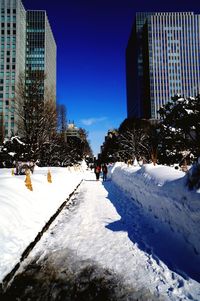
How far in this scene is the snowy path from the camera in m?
3.49

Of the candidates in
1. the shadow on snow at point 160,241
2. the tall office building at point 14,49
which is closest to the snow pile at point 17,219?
the shadow on snow at point 160,241

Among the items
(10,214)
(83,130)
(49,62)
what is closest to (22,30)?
(49,62)

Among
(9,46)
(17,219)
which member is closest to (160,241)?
(17,219)

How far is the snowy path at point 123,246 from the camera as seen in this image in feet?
11.5

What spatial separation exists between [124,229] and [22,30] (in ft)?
499

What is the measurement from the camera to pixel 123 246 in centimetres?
503

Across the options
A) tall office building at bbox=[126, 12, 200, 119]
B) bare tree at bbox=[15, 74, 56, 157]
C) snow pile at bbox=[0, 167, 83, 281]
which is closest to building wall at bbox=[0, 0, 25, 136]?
tall office building at bbox=[126, 12, 200, 119]

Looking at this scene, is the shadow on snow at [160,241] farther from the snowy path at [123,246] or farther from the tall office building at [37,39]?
the tall office building at [37,39]

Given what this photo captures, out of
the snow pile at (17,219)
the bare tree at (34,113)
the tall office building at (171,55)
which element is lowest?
the snow pile at (17,219)

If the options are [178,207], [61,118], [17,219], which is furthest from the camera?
[61,118]

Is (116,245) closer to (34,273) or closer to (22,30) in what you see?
(34,273)

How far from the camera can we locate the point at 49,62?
15012 centimetres

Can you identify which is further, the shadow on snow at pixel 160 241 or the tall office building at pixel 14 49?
the tall office building at pixel 14 49

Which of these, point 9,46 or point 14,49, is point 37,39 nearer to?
point 14,49
